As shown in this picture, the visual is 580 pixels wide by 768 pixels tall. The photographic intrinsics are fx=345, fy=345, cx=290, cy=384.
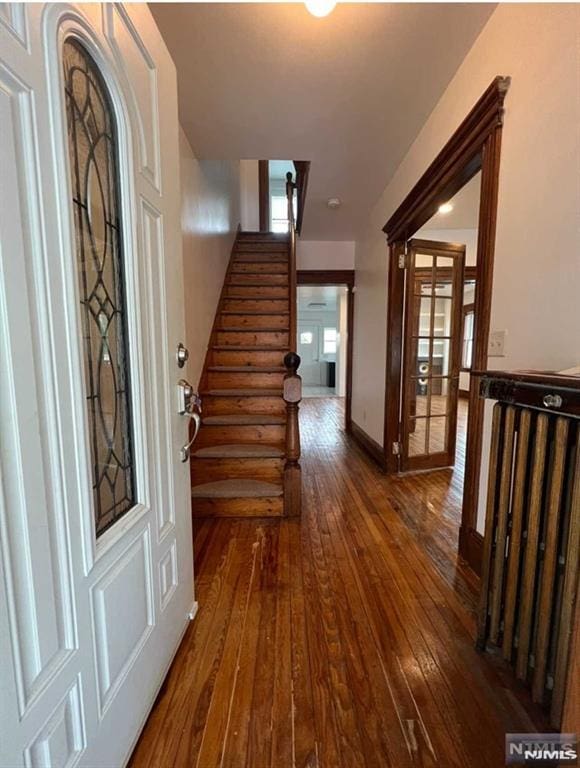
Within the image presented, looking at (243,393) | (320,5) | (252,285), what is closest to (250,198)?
(252,285)

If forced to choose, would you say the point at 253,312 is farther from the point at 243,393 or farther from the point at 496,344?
the point at 496,344

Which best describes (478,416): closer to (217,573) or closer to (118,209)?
(217,573)

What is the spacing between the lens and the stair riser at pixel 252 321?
3854 millimetres

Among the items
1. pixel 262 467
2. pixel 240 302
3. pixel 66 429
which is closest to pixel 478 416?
pixel 262 467

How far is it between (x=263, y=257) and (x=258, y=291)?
2.94ft

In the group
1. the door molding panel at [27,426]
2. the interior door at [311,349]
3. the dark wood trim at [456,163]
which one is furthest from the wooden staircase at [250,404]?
the interior door at [311,349]

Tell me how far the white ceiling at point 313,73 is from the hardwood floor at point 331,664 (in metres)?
2.68

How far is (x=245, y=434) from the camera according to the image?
282cm

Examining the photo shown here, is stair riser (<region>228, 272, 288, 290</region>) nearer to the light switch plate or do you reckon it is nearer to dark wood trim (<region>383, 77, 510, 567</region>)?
dark wood trim (<region>383, 77, 510, 567</region>)

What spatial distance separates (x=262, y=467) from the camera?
2613mm

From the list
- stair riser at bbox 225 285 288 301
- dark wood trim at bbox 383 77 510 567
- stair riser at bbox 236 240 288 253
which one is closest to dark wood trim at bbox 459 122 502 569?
dark wood trim at bbox 383 77 510 567

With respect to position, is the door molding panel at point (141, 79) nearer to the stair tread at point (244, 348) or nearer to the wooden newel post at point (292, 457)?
the wooden newel post at point (292, 457)

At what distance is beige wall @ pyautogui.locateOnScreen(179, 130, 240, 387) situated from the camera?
102 inches

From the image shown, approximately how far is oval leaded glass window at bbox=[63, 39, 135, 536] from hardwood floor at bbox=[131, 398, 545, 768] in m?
0.76
